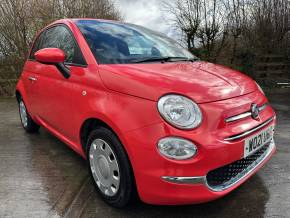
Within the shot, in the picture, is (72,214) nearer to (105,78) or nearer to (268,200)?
(105,78)

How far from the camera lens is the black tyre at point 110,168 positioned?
229 centimetres

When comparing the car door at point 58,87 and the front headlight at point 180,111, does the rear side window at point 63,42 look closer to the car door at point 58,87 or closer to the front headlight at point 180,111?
the car door at point 58,87

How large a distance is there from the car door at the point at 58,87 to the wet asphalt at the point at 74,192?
0.42 meters

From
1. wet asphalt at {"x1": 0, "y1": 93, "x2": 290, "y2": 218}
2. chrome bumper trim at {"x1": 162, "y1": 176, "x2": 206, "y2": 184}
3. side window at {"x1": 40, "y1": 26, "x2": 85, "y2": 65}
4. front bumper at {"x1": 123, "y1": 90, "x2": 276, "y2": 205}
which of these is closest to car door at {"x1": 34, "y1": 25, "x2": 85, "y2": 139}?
side window at {"x1": 40, "y1": 26, "x2": 85, "y2": 65}

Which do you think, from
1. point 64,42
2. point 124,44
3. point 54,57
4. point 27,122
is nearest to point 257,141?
point 124,44

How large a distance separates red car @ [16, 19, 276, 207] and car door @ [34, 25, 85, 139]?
0.06 feet

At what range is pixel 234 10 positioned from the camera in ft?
38.4

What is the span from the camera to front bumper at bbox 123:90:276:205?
204cm

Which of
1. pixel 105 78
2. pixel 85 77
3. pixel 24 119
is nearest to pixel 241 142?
pixel 105 78

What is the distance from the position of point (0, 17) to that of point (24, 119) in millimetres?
7582

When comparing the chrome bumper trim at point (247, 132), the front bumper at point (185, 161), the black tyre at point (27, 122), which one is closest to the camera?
the front bumper at point (185, 161)

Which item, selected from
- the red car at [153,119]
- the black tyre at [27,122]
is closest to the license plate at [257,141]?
the red car at [153,119]

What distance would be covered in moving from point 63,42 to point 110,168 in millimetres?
1584

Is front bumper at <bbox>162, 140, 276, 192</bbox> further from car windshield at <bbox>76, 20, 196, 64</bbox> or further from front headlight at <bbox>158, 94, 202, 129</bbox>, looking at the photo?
car windshield at <bbox>76, 20, 196, 64</bbox>
